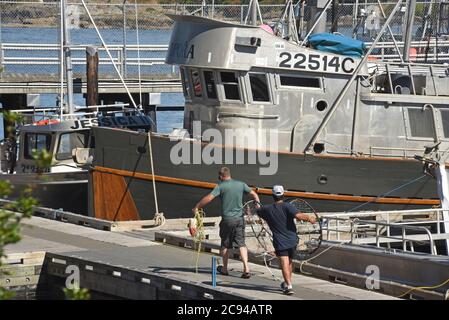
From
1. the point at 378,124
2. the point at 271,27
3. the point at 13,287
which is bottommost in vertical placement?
the point at 13,287

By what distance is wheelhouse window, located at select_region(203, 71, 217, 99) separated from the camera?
83.3ft

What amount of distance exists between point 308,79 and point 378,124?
5.53 feet

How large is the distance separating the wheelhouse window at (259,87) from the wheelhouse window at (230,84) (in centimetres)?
30

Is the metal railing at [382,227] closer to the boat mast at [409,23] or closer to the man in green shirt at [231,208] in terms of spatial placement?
the man in green shirt at [231,208]

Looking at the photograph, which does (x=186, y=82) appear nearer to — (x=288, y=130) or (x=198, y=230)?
(x=288, y=130)

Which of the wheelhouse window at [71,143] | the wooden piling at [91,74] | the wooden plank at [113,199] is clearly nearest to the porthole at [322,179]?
the wooden plank at [113,199]

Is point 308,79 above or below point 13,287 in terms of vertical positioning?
above

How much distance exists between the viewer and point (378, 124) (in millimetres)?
25594

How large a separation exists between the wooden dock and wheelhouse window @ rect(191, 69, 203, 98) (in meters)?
4.03

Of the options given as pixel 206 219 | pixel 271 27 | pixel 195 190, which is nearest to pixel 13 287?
pixel 206 219

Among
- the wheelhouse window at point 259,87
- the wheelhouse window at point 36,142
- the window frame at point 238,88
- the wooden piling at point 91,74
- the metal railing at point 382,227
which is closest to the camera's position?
the metal railing at point 382,227

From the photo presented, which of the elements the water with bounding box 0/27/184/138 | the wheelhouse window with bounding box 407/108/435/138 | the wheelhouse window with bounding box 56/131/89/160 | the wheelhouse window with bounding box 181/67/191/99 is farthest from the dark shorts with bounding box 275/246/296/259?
the water with bounding box 0/27/184/138

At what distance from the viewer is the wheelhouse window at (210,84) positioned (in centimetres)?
2539
